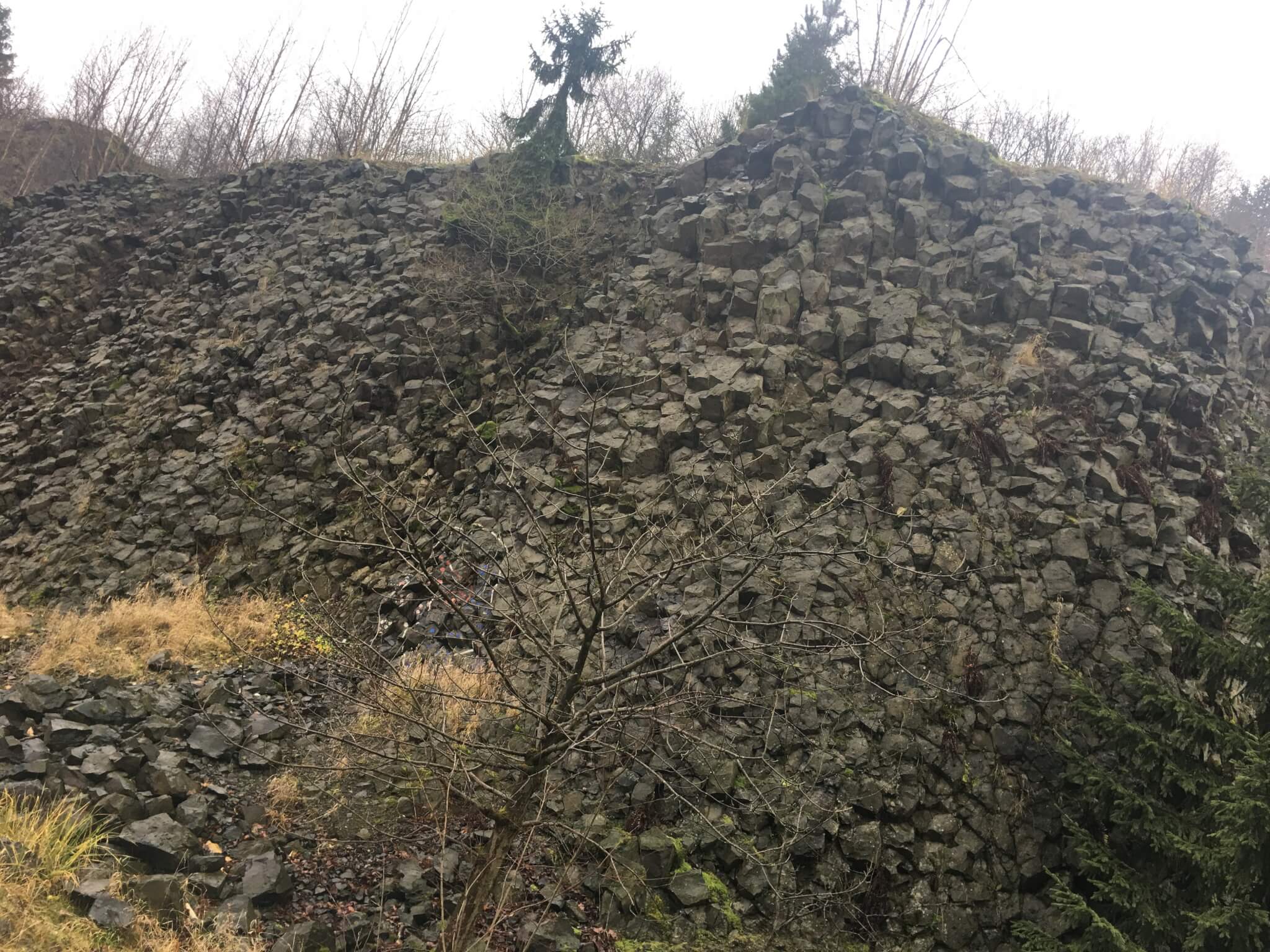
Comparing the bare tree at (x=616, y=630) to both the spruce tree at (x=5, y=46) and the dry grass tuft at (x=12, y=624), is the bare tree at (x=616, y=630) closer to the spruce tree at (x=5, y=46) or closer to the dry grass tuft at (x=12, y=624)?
the dry grass tuft at (x=12, y=624)

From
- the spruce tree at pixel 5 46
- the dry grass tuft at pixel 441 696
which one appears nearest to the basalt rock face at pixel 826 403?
the dry grass tuft at pixel 441 696

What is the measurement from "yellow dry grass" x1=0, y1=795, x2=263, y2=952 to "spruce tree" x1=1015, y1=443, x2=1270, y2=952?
268 inches

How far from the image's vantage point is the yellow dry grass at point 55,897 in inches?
181

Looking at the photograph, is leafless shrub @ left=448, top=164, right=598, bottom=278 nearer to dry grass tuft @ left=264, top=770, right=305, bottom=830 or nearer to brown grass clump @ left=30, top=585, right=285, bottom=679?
brown grass clump @ left=30, top=585, right=285, bottom=679

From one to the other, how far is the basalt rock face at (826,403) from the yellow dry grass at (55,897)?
2959mm

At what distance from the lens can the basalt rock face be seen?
24.8 ft

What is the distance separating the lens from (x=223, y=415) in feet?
47.1

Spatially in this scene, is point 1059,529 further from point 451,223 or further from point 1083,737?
point 451,223

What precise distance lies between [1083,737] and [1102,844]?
116 centimetres

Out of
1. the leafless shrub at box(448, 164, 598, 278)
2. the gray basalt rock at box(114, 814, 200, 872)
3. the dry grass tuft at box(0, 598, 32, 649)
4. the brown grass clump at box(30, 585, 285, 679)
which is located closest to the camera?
the gray basalt rock at box(114, 814, 200, 872)

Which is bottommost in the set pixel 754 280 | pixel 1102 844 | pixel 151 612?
pixel 151 612

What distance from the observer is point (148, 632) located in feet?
32.8

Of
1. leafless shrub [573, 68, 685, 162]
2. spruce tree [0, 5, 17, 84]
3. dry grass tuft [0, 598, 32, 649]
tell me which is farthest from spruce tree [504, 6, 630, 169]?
spruce tree [0, 5, 17, 84]

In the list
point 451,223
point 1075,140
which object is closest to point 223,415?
point 451,223
